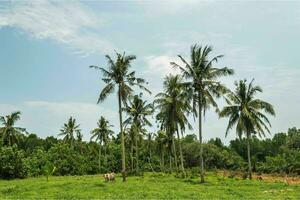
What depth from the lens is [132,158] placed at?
76375 mm

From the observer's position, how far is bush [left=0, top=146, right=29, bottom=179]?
5991 centimetres

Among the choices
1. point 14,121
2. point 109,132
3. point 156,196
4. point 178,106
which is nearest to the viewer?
point 156,196

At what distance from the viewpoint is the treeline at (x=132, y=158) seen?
62.4 m

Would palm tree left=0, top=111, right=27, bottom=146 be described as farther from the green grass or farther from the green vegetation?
the green grass

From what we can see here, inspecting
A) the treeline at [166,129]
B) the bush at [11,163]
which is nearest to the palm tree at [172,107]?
the treeline at [166,129]

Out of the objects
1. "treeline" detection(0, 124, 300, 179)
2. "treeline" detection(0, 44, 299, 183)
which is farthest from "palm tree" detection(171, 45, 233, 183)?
"treeline" detection(0, 124, 300, 179)

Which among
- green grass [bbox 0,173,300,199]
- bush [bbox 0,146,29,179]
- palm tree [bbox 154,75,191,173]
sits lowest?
green grass [bbox 0,173,300,199]

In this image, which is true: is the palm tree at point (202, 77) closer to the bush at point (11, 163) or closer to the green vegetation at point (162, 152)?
the green vegetation at point (162, 152)

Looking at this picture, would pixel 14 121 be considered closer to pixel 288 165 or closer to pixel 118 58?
pixel 118 58

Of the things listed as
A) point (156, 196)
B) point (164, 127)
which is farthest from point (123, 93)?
point (156, 196)

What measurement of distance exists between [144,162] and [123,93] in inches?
1980

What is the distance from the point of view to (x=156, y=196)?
2441cm

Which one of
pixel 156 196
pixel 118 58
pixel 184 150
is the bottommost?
pixel 156 196

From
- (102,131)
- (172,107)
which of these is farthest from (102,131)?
(172,107)
